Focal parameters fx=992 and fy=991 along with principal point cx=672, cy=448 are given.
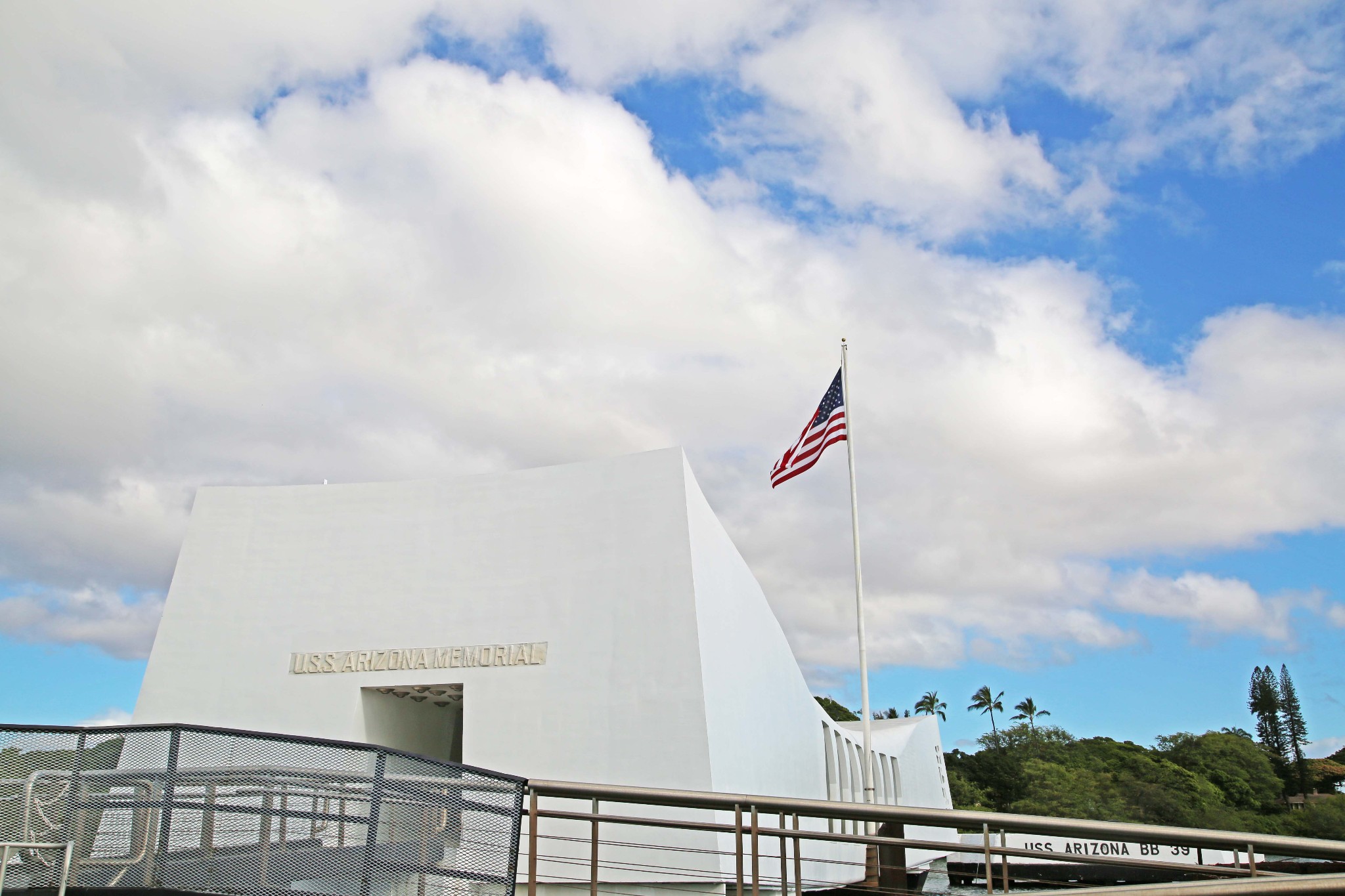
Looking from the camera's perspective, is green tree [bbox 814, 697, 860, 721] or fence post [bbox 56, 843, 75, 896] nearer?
fence post [bbox 56, 843, 75, 896]

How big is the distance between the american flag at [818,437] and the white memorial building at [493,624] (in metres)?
1.53

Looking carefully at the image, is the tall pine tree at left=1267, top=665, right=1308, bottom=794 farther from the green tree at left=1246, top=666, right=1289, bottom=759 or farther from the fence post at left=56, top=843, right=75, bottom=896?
the fence post at left=56, top=843, right=75, bottom=896

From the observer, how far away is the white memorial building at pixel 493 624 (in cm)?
1451

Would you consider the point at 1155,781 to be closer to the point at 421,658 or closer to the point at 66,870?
the point at 421,658

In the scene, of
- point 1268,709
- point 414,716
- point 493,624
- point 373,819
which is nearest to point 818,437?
point 493,624

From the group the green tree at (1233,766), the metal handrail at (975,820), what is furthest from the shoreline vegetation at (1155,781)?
the metal handrail at (975,820)

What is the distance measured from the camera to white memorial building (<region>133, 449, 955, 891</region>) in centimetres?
1451

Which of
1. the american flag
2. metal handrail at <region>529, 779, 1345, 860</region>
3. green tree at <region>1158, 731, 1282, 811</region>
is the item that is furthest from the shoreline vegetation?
metal handrail at <region>529, 779, 1345, 860</region>

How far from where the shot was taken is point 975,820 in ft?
16.2

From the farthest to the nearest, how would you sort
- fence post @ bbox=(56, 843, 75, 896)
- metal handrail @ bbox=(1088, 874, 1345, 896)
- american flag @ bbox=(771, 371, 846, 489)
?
american flag @ bbox=(771, 371, 846, 489)
fence post @ bbox=(56, 843, 75, 896)
metal handrail @ bbox=(1088, 874, 1345, 896)

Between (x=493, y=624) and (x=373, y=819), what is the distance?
1072 centimetres

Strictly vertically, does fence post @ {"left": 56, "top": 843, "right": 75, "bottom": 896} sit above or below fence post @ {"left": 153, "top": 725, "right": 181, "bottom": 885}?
below

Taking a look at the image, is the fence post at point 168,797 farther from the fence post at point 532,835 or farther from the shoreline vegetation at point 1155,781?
the shoreline vegetation at point 1155,781

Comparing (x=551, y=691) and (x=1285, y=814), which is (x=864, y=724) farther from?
(x=1285, y=814)
